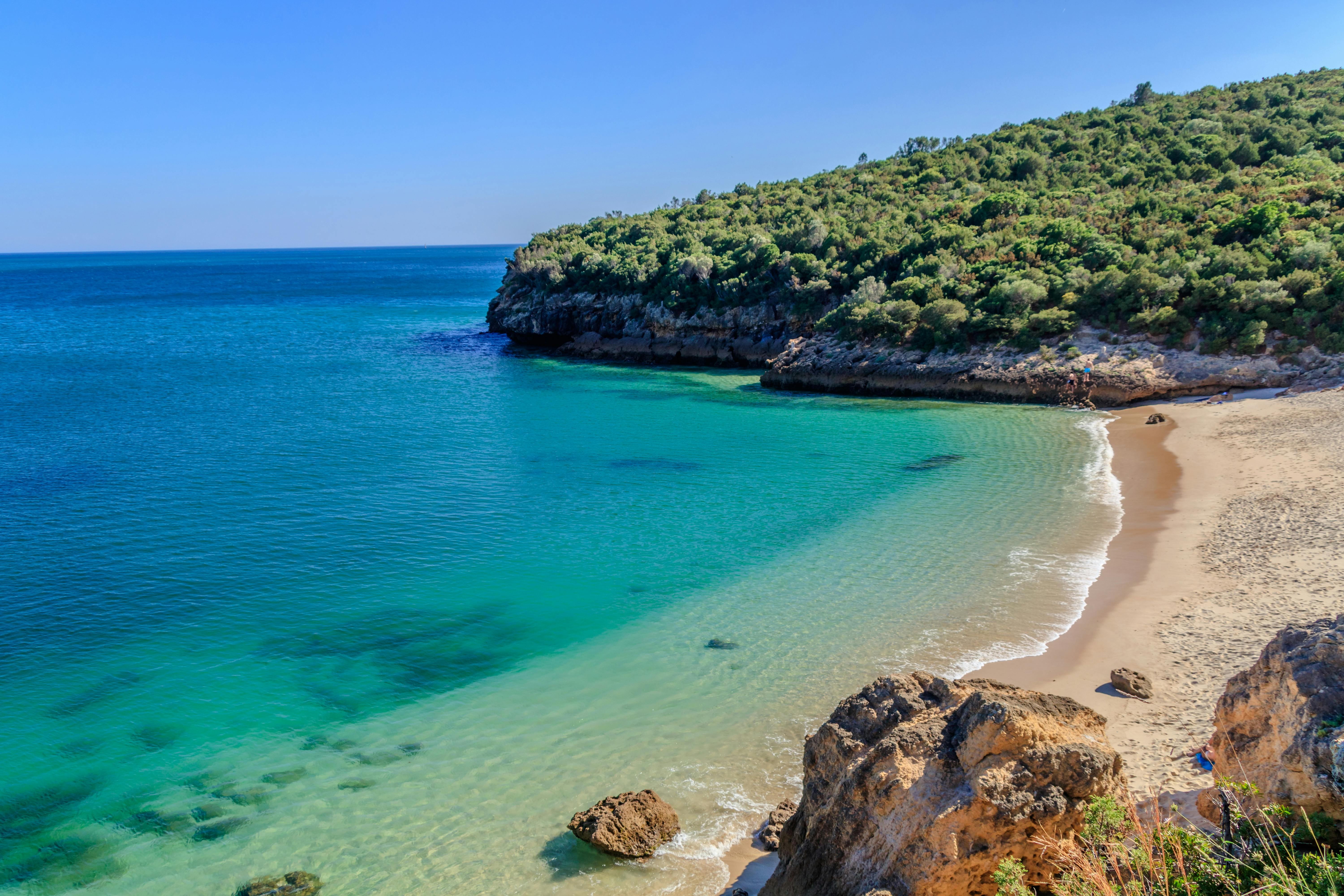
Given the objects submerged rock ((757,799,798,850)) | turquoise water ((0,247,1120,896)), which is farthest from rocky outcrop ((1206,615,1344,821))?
turquoise water ((0,247,1120,896))

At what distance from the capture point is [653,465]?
26266 millimetres

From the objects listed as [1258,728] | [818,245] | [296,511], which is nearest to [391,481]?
[296,511]

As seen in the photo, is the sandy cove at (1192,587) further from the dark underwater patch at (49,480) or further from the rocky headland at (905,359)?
the dark underwater patch at (49,480)

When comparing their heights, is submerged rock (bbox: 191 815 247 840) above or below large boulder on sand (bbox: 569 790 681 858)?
below

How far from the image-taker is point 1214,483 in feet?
69.1

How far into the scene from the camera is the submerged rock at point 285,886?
840 cm

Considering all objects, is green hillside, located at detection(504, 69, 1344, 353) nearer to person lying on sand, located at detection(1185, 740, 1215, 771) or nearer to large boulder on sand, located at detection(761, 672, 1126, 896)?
person lying on sand, located at detection(1185, 740, 1215, 771)

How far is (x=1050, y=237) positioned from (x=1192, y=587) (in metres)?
34.9

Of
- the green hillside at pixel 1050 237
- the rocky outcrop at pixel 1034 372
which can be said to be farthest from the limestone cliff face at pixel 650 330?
the rocky outcrop at pixel 1034 372

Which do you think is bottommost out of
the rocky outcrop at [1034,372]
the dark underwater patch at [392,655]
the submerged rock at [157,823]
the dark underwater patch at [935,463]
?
the submerged rock at [157,823]

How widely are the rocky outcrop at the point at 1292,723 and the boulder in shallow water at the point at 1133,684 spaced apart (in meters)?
4.41

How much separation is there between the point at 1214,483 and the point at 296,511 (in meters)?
24.4

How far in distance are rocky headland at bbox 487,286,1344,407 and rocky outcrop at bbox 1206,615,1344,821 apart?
1174 inches

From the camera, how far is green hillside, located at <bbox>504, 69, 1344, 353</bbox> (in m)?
35.6
